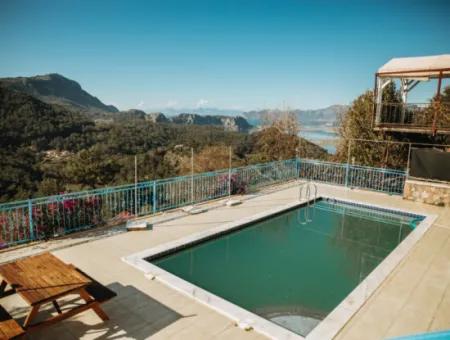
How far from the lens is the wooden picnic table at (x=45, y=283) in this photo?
10.5ft

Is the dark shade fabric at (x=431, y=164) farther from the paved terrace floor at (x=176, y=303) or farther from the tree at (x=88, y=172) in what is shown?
the tree at (x=88, y=172)

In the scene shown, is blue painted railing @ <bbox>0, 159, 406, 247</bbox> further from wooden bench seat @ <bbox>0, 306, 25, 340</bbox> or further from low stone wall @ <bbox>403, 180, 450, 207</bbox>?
wooden bench seat @ <bbox>0, 306, 25, 340</bbox>

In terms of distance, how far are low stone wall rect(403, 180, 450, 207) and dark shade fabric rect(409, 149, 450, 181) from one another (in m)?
0.26

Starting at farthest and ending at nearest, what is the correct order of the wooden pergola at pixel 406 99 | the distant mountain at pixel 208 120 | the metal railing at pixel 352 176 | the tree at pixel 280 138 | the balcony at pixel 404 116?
1. the distant mountain at pixel 208 120
2. the tree at pixel 280 138
3. the metal railing at pixel 352 176
4. the balcony at pixel 404 116
5. the wooden pergola at pixel 406 99

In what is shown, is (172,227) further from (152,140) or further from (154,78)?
(154,78)

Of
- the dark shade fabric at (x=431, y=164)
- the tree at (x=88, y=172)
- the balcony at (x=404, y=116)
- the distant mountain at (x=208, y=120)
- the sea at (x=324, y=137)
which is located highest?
the distant mountain at (x=208, y=120)

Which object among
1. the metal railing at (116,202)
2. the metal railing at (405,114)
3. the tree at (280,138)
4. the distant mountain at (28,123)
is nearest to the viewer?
the metal railing at (116,202)

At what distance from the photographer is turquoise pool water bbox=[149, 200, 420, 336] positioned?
5.10 m

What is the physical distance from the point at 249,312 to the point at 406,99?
12540mm

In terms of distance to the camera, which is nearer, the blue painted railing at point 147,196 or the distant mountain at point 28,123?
the blue painted railing at point 147,196

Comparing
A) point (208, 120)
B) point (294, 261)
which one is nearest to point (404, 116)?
point (294, 261)

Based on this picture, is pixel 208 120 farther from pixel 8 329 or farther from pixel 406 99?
pixel 8 329

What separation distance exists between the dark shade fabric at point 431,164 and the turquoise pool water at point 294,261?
2.05 metres

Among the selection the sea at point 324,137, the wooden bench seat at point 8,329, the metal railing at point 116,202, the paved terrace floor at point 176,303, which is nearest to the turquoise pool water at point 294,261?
the paved terrace floor at point 176,303
